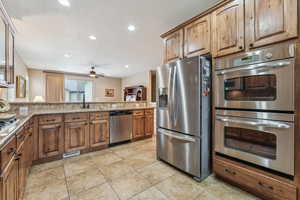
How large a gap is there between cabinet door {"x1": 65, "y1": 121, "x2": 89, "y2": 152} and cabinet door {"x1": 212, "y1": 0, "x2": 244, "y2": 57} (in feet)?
9.19

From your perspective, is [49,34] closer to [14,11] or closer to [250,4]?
[14,11]

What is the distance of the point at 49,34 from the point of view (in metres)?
2.84

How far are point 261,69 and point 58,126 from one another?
3.26 meters

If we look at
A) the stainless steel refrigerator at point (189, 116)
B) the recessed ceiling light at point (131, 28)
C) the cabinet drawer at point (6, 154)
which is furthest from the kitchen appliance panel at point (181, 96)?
the cabinet drawer at point (6, 154)

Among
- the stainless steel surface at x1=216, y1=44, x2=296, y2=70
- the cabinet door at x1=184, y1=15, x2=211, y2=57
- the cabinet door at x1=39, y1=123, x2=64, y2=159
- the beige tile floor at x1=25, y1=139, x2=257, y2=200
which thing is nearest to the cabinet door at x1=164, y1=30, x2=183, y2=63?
the cabinet door at x1=184, y1=15, x2=211, y2=57

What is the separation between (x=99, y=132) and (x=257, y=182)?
283cm

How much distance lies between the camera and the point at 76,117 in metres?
2.77

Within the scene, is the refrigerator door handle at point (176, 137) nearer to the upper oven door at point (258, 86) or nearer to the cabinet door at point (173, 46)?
the upper oven door at point (258, 86)

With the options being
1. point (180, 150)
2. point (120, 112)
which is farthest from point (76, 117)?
point (180, 150)

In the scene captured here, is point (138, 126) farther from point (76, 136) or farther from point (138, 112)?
point (76, 136)

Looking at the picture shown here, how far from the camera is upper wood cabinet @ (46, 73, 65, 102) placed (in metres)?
6.33

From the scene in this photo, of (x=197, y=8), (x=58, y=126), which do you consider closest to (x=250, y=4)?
(x=197, y=8)

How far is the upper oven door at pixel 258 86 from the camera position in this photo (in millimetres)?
1308

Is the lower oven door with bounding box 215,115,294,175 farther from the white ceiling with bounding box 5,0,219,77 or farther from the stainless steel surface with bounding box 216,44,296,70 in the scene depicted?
the white ceiling with bounding box 5,0,219,77
